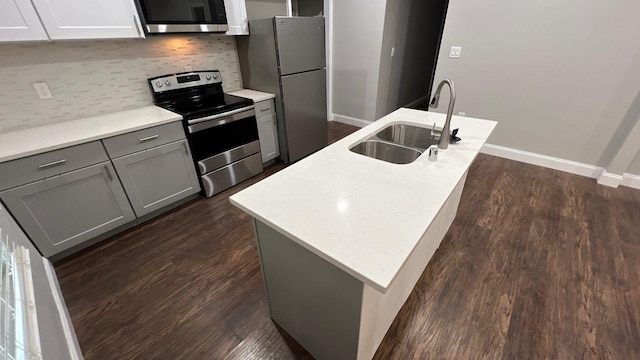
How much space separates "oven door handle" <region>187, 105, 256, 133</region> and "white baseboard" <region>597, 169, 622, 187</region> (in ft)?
12.0

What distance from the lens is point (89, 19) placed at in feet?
5.78

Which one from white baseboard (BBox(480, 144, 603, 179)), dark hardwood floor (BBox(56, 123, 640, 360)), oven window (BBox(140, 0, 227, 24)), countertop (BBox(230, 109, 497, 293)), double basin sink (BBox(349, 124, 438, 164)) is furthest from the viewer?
white baseboard (BBox(480, 144, 603, 179))

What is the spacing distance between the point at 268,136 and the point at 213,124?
714 millimetres

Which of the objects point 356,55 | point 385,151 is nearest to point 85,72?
point 385,151

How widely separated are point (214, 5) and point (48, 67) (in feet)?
4.38

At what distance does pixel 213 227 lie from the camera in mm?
2195

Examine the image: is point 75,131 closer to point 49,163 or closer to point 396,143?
point 49,163

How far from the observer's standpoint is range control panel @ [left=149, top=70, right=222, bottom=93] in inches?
94.4

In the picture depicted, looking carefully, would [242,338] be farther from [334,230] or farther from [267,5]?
[267,5]

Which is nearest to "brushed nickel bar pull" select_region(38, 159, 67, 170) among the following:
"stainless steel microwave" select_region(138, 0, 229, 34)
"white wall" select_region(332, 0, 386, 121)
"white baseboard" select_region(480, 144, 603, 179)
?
"stainless steel microwave" select_region(138, 0, 229, 34)

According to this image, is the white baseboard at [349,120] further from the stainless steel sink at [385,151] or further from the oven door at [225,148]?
the stainless steel sink at [385,151]

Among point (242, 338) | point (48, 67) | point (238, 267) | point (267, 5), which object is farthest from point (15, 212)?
point (267, 5)

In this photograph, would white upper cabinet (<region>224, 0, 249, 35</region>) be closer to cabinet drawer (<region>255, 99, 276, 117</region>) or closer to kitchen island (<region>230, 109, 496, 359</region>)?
cabinet drawer (<region>255, 99, 276, 117</region>)

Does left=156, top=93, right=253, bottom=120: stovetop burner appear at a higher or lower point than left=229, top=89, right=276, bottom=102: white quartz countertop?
lower
